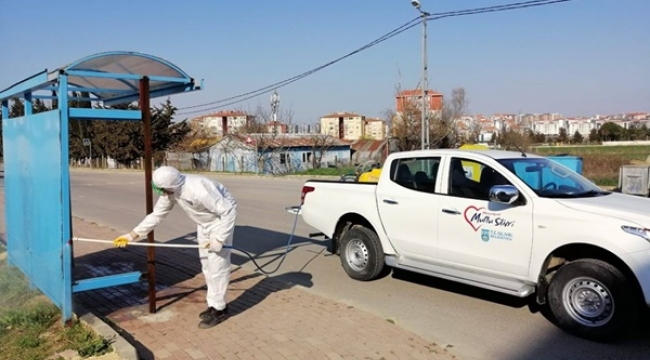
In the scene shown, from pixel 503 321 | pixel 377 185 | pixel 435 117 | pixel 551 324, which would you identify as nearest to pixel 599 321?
pixel 551 324

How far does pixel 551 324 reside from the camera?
5.62 m

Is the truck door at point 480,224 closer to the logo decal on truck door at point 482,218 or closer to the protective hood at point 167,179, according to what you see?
the logo decal on truck door at point 482,218

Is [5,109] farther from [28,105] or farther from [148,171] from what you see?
[148,171]

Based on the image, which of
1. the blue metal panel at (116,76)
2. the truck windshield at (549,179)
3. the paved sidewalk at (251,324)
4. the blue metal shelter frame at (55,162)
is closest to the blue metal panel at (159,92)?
the blue metal shelter frame at (55,162)

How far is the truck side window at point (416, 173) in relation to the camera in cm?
673

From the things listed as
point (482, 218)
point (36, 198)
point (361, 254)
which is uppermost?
point (36, 198)

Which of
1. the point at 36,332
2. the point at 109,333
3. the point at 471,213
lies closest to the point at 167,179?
the point at 109,333

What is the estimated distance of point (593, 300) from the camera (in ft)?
16.8

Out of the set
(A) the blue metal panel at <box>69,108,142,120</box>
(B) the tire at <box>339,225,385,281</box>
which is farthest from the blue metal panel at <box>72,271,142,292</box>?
(B) the tire at <box>339,225,385,281</box>

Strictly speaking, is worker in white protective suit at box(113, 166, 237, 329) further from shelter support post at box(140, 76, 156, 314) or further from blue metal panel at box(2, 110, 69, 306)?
blue metal panel at box(2, 110, 69, 306)

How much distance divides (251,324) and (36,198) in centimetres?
266

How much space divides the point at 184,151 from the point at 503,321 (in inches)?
2072

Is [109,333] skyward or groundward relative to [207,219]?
groundward

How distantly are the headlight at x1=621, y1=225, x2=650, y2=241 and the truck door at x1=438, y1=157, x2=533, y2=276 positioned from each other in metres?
0.87
